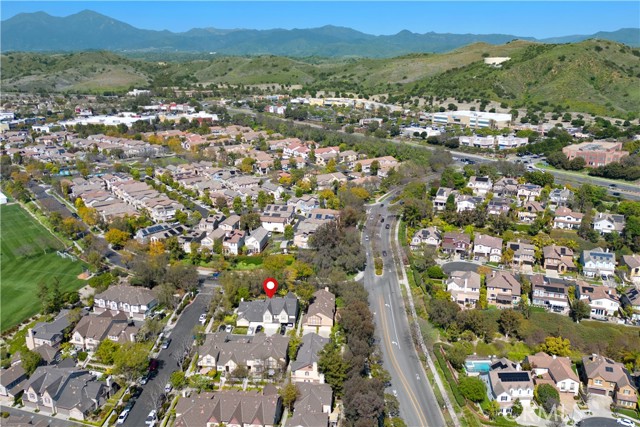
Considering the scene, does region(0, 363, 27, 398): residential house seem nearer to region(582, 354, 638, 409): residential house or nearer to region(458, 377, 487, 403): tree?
region(458, 377, 487, 403): tree

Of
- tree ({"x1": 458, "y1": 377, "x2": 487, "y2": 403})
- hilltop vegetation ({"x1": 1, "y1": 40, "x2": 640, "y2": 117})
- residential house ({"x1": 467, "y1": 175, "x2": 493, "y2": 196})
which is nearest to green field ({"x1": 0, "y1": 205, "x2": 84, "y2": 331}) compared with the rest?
tree ({"x1": 458, "y1": 377, "x2": 487, "y2": 403})

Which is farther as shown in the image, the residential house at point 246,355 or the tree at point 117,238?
the tree at point 117,238

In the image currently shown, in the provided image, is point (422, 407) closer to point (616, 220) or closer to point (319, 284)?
point (319, 284)

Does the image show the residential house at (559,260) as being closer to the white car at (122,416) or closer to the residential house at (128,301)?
the residential house at (128,301)

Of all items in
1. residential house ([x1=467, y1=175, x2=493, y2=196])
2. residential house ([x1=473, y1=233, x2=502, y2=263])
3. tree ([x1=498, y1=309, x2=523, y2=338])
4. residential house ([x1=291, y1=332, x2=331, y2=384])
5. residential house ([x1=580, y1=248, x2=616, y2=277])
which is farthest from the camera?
residential house ([x1=467, y1=175, x2=493, y2=196])

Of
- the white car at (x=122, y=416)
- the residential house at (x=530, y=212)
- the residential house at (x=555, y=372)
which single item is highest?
the residential house at (x=530, y=212)

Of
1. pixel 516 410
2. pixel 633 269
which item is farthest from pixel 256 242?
pixel 633 269

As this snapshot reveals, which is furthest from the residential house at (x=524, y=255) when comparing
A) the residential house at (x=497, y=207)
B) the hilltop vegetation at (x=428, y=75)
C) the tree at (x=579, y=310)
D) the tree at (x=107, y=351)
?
the hilltop vegetation at (x=428, y=75)
